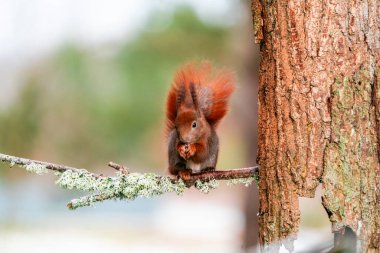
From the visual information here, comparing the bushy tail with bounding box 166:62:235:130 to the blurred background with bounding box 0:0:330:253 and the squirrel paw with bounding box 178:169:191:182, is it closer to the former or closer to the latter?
the squirrel paw with bounding box 178:169:191:182

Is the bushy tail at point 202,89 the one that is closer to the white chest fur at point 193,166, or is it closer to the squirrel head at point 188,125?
the squirrel head at point 188,125

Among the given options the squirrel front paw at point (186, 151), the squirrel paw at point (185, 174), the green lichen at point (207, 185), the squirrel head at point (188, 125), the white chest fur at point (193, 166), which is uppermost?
the squirrel head at point (188, 125)

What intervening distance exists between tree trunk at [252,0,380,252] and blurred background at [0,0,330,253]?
195cm

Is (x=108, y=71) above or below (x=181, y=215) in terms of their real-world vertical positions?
above

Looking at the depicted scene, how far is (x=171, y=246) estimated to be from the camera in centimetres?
540

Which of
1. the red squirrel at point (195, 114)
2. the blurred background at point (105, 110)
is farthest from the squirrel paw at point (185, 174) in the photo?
the blurred background at point (105, 110)

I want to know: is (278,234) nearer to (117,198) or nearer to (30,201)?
(117,198)

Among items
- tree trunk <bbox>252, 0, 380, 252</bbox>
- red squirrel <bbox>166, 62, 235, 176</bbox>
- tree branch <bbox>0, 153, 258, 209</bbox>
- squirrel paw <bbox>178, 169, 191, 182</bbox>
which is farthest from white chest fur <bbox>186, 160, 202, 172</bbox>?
tree trunk <bbox>252, 0, 380, 252</bbox>

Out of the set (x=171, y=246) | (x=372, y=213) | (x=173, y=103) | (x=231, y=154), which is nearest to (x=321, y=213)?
(x=171, y=246)

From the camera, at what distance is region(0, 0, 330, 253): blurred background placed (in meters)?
4.18

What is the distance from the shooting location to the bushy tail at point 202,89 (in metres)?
1.87

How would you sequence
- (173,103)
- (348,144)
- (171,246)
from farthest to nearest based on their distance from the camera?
(171,246), (173,103), (348,144)

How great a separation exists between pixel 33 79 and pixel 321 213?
2.27 m

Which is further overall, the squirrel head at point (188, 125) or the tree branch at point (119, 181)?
the squirrel head at point (188, 125)
